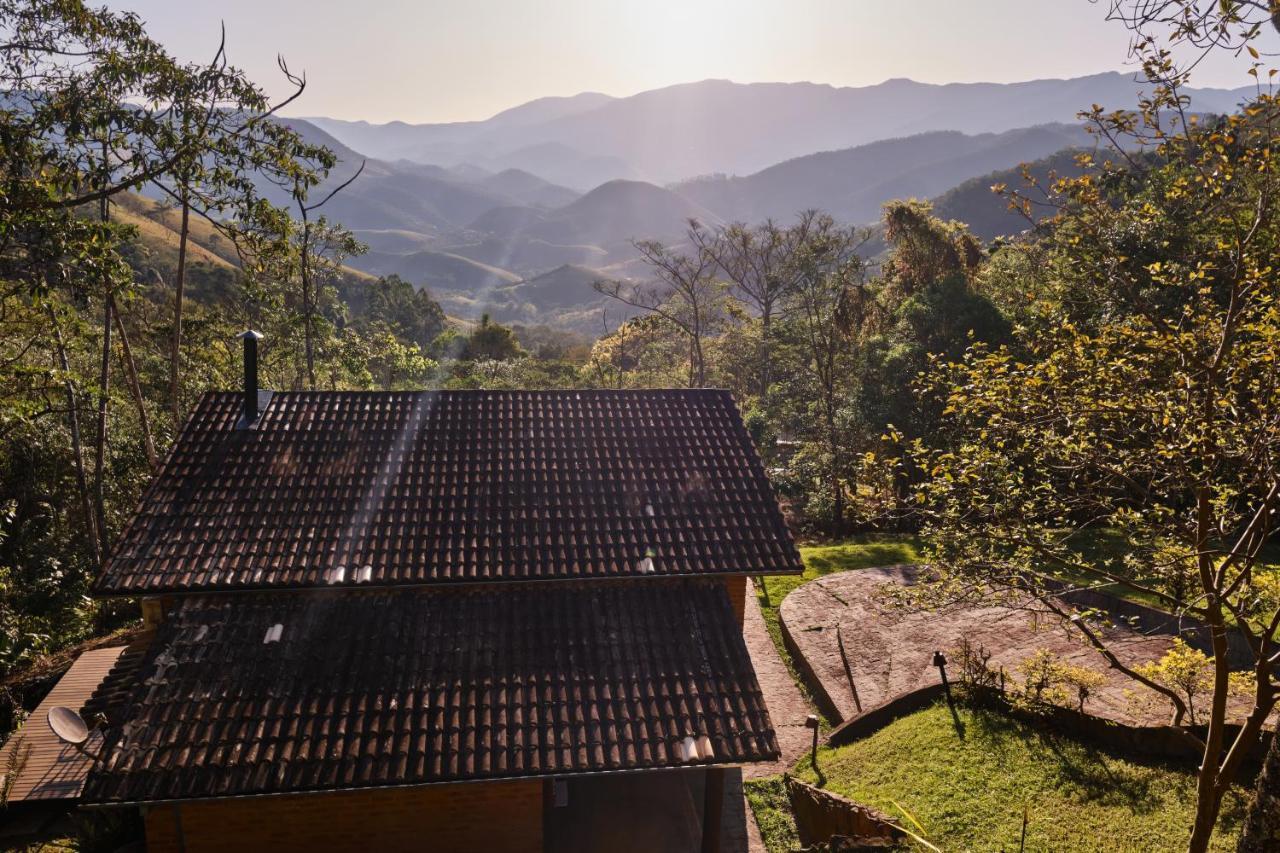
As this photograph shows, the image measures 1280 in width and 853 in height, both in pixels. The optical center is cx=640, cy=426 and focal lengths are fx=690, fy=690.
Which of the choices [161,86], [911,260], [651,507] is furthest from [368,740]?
[911,260]

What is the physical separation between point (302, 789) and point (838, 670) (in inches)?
394

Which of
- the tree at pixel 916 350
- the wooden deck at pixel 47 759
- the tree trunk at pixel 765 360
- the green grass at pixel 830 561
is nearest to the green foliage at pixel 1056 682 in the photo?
the green grass at pixel 830 561

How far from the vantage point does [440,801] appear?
8.23 m

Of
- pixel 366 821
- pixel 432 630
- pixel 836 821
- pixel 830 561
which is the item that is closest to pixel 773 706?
pixel 836 821

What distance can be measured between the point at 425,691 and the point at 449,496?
2937 mm

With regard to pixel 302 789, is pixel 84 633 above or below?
below

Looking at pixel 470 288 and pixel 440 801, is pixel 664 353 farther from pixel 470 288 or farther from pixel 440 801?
pixel 470 288

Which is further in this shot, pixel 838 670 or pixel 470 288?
pixel 470 288

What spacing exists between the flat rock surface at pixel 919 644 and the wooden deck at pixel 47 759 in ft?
40.0

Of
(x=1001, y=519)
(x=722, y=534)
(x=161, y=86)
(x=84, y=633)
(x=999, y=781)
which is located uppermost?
(x=161, y=86)

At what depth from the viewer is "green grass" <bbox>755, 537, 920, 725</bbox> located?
17.5 metres

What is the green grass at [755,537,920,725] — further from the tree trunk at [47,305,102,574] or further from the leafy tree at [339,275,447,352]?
the leafy tree at [339,275,447,352]

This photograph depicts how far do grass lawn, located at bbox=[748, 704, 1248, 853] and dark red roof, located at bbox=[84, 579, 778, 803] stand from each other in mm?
2711

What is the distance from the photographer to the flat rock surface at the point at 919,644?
1048 centimetres
